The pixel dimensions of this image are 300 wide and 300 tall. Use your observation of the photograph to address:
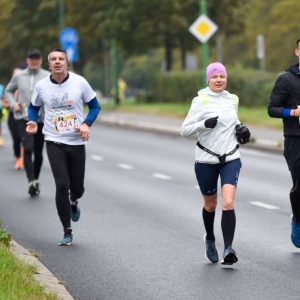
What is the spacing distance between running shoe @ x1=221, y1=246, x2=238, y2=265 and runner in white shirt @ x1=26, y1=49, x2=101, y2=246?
6.65 feet

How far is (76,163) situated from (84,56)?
60246 millimetres

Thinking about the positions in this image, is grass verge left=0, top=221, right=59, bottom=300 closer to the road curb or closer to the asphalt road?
the road curb

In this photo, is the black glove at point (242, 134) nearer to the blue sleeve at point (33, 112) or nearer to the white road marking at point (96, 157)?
the blue sleeve at point (33, 112)

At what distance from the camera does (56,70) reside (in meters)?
9.90

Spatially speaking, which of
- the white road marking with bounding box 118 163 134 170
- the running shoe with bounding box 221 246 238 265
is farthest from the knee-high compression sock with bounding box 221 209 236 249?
the white road marking with bounding box 118 163 134 170

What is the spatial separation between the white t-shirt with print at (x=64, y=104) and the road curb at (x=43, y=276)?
1.24 meters

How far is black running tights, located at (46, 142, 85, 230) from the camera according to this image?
32.6 feet

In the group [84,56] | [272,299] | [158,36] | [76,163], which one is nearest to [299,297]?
[272,299]

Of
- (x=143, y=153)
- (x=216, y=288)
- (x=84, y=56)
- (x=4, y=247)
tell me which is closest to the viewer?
(x=216, y=288)

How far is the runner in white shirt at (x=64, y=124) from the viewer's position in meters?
9.95

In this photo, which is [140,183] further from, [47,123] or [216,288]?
[216,288]

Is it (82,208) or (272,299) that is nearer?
(272,299)

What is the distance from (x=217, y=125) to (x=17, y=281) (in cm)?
237

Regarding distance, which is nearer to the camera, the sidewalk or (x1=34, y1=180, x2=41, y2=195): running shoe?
(x1=34, y1=180, x2=41, y2=195): running shoe
